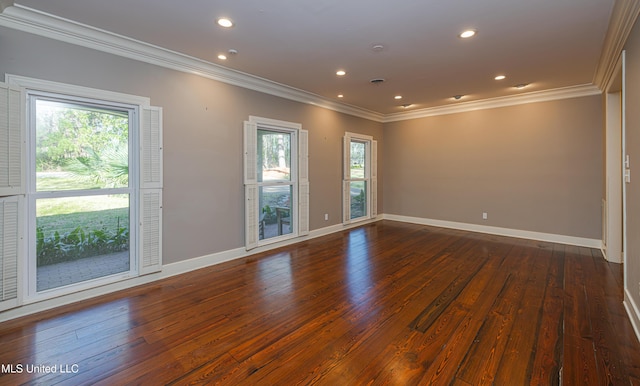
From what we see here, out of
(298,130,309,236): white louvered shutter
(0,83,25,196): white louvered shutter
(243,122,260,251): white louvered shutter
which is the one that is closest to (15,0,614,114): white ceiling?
(0,83,25,196): white louvered shutter

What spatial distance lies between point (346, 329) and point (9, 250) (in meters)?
2.97

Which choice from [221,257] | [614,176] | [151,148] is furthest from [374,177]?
[151,148]

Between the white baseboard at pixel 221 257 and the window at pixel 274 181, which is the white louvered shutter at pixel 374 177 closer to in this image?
the white baseboard at pixel 221 257

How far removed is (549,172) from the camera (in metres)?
5.16

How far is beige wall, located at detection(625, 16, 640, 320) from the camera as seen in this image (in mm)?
2291

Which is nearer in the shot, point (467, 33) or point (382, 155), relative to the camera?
point (467, 33)

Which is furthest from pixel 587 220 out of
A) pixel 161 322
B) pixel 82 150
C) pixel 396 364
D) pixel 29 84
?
pixel 29 84

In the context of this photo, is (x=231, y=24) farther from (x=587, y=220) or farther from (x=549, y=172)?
(x=587, y=220)

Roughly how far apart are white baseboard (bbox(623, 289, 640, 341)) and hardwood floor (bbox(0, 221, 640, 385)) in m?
0.05

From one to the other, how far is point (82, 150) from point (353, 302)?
3.17 m

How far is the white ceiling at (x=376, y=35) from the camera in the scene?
246 cm

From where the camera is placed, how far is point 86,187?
302 cm

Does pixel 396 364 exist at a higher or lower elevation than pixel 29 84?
lower

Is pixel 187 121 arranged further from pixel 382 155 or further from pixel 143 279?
pixel 382 155
